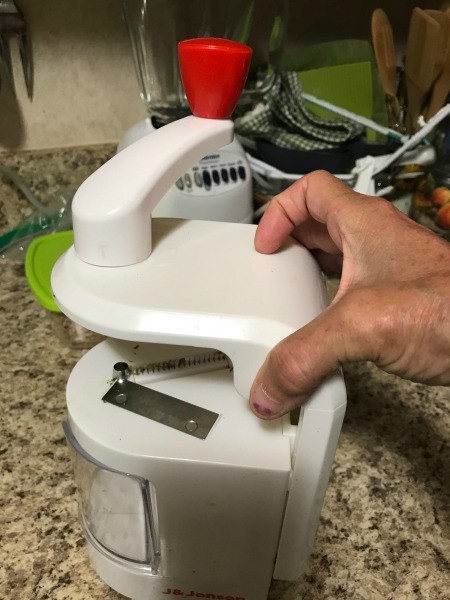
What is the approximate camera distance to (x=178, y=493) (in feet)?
1.27

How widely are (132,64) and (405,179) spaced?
0.45 meters

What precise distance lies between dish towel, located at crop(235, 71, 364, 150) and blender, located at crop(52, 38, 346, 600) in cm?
40

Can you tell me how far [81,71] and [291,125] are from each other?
0.31 meters

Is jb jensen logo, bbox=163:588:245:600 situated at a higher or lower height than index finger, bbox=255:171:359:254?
lower

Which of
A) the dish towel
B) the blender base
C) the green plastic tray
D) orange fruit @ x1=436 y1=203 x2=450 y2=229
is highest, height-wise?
the dish towel

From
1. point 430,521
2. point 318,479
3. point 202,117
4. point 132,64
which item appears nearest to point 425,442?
point 430,521

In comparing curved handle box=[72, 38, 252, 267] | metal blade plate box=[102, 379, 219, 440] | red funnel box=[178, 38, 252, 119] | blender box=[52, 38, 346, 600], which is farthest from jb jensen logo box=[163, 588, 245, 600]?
red funnel box=[178, 38, 252, 119]

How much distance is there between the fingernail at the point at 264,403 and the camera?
1.16ft

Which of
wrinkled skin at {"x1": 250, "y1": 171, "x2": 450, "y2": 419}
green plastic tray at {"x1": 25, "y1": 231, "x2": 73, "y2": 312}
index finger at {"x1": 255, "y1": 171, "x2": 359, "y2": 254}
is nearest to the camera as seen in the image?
wrinkled skin at {"x1": 250, "y1": 171, "x2": 450, "y2": 419}

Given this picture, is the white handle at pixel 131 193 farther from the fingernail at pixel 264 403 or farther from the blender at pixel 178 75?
the blender at pixel 178 75

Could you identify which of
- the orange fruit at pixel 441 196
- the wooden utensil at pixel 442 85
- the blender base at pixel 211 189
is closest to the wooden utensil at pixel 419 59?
the wooden utensil at pixel 442 85

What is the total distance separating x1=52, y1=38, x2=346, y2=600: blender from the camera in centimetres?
35

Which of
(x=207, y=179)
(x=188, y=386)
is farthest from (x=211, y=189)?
(x=188, y=386)

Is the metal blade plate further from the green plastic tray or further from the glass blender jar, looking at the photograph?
the glass blender jar
